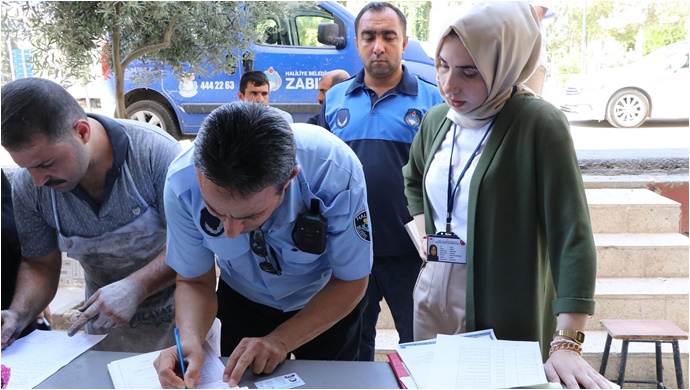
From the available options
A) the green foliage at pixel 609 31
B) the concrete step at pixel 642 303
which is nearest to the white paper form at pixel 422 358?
the concrete step at pixel 642 303

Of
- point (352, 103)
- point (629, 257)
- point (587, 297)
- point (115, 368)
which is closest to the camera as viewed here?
point (587, 297)

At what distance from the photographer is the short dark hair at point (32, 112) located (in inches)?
58.1

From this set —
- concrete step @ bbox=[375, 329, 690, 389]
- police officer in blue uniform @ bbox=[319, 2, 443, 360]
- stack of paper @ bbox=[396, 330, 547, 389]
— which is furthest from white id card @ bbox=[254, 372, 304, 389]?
concrete step @ bbox=[375, 329, 690, 389]

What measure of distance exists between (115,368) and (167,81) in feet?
15.3

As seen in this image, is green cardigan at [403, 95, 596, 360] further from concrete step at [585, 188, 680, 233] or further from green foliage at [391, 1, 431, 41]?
green foliage at [391, 1, 431, 41]

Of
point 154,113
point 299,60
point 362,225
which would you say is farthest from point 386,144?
point 154,113

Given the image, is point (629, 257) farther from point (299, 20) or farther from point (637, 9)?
point (299, 20)

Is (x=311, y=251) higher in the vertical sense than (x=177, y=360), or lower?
higher

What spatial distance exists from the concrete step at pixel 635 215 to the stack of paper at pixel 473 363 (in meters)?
2.41

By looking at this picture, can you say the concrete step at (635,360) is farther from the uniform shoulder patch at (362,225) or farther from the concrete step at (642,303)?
the uniform shoulder patch at (362,225)

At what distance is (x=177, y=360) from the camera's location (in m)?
1.34

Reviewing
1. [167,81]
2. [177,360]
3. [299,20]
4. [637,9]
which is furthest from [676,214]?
[167,81]

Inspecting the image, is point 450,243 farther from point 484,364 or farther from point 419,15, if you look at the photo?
point 419,15

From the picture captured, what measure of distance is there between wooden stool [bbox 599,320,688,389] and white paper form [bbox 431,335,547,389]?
153 cm
